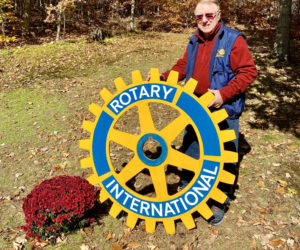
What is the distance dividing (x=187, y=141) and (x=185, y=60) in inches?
39.5

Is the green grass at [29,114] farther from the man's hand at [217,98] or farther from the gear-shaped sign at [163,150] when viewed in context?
the man's hand at [217,98]

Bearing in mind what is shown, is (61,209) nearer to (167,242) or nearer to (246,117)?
(167,242)

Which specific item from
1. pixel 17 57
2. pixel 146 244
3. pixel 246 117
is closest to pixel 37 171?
pixel 146 244

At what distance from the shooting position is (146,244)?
10.3 ft

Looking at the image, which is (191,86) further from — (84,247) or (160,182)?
(84,247)

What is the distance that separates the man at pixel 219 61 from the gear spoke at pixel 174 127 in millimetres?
297

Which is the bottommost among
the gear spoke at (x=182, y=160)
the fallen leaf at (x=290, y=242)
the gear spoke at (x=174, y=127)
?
the fallen leaf at (x=290, y=242)

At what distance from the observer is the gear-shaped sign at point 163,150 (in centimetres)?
253

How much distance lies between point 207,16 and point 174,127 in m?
1.12

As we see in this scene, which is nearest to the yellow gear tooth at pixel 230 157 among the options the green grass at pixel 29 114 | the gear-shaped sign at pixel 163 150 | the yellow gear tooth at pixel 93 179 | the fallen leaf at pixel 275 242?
the gear-shaped sign at pixel 163 150

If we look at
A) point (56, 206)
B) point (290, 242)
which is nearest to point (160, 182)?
point (56, 206)

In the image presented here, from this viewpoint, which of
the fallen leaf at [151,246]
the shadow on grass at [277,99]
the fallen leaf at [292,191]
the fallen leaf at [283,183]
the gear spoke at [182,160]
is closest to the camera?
the gear spoke at [182,160]

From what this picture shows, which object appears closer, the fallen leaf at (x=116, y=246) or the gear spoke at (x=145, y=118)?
the gear spoke at (x=145, y=118)

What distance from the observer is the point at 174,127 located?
2.67 meters
